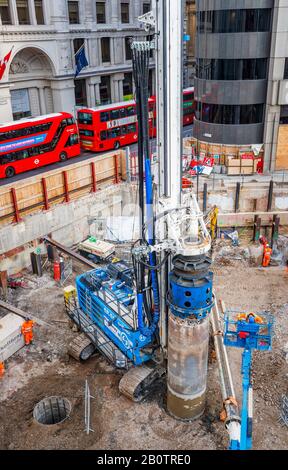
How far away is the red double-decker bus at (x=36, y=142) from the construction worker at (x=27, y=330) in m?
17.1

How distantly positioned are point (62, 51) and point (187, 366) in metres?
39.9

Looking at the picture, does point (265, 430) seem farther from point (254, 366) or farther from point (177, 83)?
point (177, 83)

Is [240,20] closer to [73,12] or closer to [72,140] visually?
[72,140]

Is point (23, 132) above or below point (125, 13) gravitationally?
below

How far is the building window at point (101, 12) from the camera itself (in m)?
48.7

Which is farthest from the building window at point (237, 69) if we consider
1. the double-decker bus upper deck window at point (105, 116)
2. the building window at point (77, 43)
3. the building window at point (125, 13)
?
the building window at point (125, 13)

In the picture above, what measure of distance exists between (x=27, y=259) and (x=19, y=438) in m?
11.8

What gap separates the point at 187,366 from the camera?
13.1 metres

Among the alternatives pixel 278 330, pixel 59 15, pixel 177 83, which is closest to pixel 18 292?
pixel 278 330

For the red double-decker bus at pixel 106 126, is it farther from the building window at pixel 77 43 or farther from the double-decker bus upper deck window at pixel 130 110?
the building window at pixel 77 43

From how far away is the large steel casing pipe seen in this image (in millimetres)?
12727

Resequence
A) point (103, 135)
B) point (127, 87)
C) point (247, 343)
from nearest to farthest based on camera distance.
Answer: point (247, 343) < point (103, 135) < point (127, 87)

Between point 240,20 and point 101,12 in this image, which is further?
point 101,12

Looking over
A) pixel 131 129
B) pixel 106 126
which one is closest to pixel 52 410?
pixel 106 126
